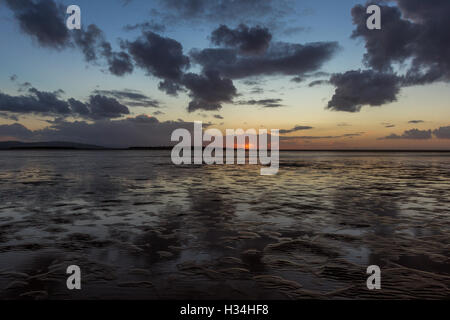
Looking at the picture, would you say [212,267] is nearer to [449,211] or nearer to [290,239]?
[290,239]

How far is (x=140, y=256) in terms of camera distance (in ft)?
22.0

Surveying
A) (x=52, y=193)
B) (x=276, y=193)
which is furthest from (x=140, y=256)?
(x=52, y=193)

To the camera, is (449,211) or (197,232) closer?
(197,232)

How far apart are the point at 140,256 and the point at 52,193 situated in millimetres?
12743

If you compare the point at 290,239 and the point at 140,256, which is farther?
the point at 290,239

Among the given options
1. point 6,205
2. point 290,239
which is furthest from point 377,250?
point 6,205

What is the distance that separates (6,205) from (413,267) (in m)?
15.6

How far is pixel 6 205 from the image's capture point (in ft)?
42.8
